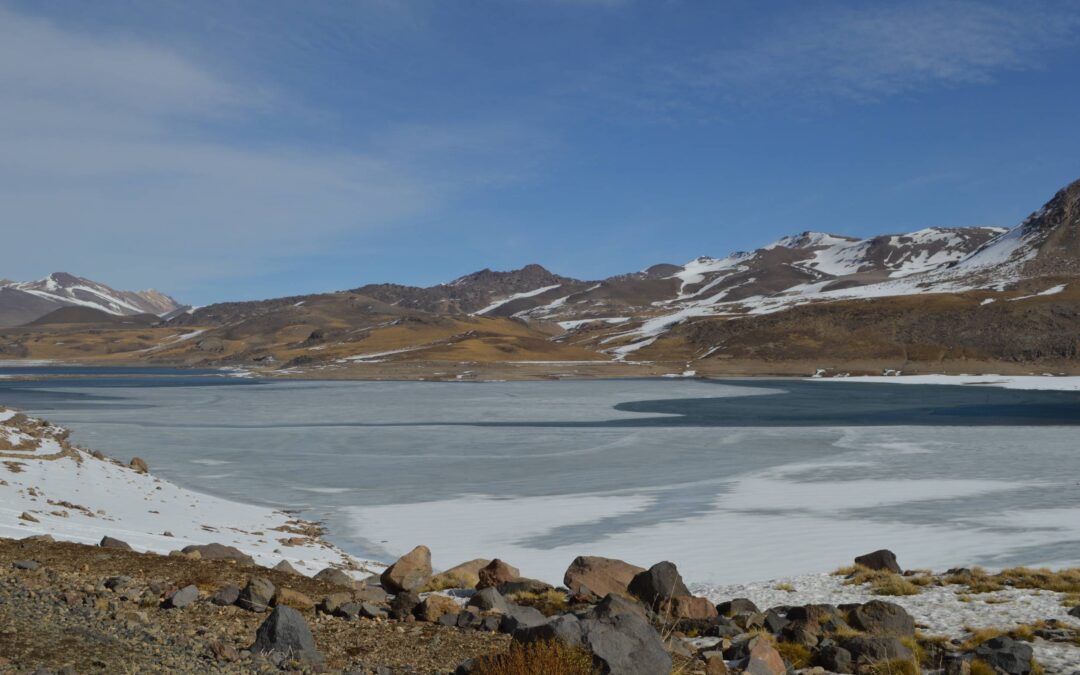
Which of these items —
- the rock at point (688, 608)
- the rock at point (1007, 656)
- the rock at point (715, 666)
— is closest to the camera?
the rock at point (715, 666)

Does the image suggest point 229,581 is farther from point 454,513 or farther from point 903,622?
point 454,513

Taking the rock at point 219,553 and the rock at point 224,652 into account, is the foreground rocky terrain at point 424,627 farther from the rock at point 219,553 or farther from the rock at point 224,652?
the rock at point 219,553

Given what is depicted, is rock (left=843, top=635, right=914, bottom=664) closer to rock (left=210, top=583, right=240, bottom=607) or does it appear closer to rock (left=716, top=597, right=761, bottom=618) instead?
rock (left=716, top=597, right=761, bottom=618)

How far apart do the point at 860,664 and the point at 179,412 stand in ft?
200

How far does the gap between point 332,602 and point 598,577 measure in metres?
4.85

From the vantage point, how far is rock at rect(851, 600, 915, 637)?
11500mm

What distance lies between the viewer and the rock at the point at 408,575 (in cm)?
1375

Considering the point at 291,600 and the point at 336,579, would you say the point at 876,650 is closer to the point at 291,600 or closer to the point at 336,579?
the point at 291,600

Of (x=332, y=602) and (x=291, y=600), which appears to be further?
(x=332, y=602)

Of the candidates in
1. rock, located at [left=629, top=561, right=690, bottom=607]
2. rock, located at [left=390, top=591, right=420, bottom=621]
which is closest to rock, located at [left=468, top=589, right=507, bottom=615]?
rock, located at [left=390, top=591, right=420, bottom=621]

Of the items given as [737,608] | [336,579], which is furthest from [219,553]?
[737,608]

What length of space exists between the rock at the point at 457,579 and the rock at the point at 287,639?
5.06 metres

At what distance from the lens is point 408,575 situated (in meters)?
13.8

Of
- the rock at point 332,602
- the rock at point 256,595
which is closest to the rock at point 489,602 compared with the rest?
the rock at point 332,602
